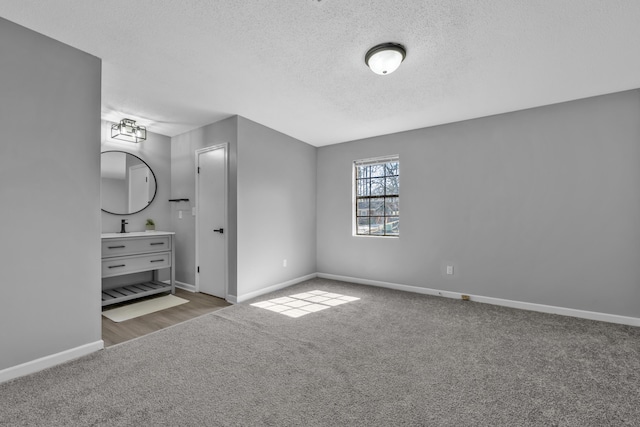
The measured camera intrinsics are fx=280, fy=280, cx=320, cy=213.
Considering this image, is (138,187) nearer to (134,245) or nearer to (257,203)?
(134,245)

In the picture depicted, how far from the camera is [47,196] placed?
209 cm

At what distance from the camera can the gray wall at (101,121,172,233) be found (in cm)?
392

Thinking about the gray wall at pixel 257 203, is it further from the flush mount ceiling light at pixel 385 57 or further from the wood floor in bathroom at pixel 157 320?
the flush mount ceiling light at pixel 385 57

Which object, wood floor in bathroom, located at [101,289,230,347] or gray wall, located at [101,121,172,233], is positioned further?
gray wall, located at [101,121,172,233]

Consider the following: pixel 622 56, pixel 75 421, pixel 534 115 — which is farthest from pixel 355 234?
pixel 75 421

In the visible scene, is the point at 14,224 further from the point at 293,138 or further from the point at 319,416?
the point at 293,138

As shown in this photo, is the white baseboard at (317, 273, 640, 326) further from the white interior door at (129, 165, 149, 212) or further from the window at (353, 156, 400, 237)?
the white interior door at (129, 165, 149, 212)

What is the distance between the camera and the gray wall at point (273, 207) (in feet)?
12.3

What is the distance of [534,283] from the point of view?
11.0 feet

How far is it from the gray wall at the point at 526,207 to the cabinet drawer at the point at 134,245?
120 inches

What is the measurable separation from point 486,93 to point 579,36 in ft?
3.09

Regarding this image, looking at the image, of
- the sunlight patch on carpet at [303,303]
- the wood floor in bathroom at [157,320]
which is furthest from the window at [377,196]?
the wood floor in bathroom at [157,320]

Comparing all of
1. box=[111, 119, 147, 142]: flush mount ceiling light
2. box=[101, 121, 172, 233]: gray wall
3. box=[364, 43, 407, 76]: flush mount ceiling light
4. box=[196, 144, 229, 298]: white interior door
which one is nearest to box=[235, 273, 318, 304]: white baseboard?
box=[196, 144, 229, 298]: white interior door

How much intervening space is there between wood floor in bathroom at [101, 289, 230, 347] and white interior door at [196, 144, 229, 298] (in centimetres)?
23
